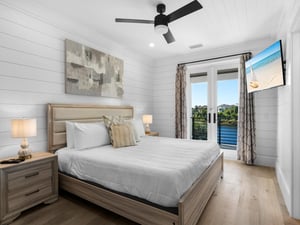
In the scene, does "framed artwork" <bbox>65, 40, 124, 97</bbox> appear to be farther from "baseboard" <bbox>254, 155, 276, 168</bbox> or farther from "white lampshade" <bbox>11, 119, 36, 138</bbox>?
"baseboard" <bbox>254, 155, 276, 168</bbox>

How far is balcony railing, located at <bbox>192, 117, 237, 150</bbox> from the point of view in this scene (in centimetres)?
434

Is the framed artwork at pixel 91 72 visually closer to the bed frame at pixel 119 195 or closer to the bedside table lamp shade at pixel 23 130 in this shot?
the bed frame at pixel 119 195

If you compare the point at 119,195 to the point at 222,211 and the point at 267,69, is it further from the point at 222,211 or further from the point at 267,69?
the point at 267,69

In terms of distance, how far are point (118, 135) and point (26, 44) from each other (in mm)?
1908

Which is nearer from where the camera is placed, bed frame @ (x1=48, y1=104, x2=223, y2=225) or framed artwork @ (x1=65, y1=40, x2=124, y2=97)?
bed frame @ (x1=48, y1=104, x2=223, y2=225)

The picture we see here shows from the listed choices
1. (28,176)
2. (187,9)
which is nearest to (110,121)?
(28,176)

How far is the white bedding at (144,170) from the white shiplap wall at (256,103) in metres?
2.11

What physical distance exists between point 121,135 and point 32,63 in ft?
5.68

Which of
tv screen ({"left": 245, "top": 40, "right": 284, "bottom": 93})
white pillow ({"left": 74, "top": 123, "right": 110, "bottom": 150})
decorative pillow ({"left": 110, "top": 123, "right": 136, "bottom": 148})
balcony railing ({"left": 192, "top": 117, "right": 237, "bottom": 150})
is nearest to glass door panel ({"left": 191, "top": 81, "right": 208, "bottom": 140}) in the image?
balcony railing ({"left": 192, "top": 117, "right": 237, "bottom": 150})

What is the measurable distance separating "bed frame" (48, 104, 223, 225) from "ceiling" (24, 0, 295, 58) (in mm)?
1554

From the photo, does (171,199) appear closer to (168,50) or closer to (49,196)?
(49,196)

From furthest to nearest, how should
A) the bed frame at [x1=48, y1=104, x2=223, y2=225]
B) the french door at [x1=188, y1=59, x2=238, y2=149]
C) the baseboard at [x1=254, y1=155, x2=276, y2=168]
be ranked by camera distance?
the french door at [x1=188, y1=59, x2=238, y2=149] → the baseboard at [x1=254, y1=155, x2=276, y2=168] → the bed frame at [x1=48, y1=104, x2=223, y2=225]

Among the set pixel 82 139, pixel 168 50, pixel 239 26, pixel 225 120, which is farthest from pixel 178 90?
pixel 82 139

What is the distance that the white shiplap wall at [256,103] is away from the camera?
3.72 meters
